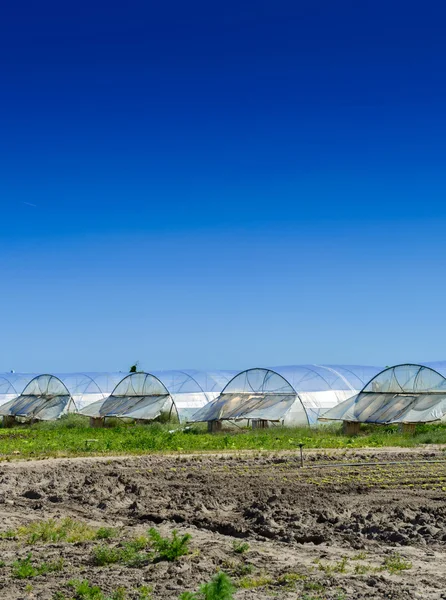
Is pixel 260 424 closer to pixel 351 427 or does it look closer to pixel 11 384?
pixel 351 427

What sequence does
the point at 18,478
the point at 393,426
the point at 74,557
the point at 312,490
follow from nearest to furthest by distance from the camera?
the point at 74,557 < the point at 312,490 < the point at 18,478 < the point at 393,426

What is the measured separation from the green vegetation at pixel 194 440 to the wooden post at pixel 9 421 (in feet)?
33.0

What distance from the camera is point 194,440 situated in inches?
1046

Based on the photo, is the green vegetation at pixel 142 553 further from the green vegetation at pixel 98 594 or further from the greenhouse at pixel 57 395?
the greenhouse at pixel 57 395

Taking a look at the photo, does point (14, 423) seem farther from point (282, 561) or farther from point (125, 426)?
point (282, 561)

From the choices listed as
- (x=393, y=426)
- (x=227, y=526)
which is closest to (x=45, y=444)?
(x=393, y=426)

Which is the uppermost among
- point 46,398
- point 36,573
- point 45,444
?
point 46,398

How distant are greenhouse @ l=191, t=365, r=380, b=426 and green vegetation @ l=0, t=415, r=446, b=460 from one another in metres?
0.92

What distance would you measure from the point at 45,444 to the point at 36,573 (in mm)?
17827

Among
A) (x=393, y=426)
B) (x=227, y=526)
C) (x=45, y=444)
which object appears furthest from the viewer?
(x=393, y=426)

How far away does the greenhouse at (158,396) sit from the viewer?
35375mm

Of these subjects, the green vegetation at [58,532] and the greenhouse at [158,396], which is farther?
the greenhouse at [158,396]

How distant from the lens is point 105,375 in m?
45.7

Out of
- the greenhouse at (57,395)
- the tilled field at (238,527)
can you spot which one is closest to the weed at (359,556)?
the tilled field at (238,527)
